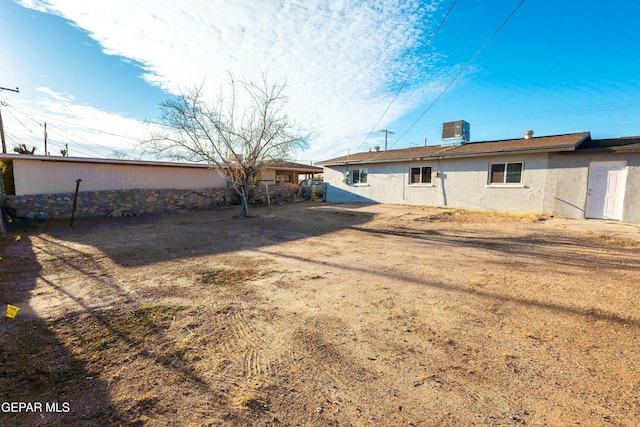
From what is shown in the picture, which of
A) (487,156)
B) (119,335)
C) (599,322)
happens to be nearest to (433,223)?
(487,156)

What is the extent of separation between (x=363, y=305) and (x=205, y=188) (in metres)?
13.6

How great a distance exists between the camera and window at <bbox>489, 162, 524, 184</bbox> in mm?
11281

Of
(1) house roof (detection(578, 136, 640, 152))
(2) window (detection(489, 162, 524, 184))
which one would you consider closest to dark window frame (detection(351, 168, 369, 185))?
(2) window (detection(489, 162, 524, 184))

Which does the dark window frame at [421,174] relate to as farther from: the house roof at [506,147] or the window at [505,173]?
the window at [505,173]

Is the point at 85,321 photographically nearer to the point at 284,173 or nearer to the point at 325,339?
the point at 325,339

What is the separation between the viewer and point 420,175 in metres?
Result: 14.4

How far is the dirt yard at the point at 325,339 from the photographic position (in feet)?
6.07

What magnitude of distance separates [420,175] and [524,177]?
450cm

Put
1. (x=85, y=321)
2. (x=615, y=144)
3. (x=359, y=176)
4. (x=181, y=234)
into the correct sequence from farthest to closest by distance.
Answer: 1. (x=359, y=176)
2. (x=615, y=144)
3. (x=181, y=234)
4. (x=85, y=321)

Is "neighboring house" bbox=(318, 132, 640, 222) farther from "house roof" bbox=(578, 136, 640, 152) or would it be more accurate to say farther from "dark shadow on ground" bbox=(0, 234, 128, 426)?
"dark shadow on ground" bbox=(0, 234, 128, 426)

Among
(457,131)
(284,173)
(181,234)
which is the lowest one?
(181,234)

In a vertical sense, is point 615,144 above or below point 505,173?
above

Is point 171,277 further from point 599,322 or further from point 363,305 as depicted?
point 599,322

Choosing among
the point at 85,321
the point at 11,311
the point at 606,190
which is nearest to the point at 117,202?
the point at 11,311
